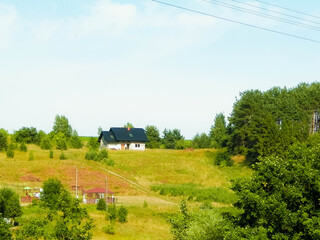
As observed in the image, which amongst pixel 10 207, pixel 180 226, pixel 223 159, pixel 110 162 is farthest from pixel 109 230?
pixel 223 159

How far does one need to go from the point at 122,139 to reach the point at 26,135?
82.6 ft

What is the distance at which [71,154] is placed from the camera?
7781 cm

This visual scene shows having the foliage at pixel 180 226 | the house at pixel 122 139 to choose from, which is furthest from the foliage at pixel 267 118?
the foliage at pixel 180 226

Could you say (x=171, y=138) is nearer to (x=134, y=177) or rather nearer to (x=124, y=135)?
(x=124, y=135)

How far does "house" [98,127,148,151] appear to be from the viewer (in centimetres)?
9844

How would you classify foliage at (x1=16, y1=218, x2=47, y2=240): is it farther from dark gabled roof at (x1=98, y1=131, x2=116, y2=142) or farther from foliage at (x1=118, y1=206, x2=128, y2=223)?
dark gabled roof at (x1=98, y1=131, x2=116, y2=142)

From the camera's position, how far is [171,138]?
122m

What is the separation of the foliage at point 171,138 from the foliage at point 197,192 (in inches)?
2387

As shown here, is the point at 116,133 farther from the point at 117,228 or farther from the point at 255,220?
the point at 255,220

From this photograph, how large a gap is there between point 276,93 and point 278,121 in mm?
11964

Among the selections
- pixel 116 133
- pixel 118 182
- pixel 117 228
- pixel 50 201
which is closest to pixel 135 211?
pixel 117 228

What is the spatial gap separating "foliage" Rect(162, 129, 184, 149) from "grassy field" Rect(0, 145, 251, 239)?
113ft

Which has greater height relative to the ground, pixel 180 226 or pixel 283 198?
pixel 283 198

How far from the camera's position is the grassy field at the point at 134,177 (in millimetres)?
37719
